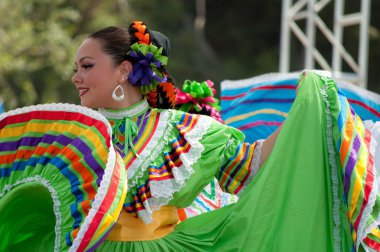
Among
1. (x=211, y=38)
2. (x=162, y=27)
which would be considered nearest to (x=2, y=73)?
(x=162, y=27)

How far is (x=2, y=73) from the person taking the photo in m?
11.5

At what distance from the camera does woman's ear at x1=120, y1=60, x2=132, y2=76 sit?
323 centimetres

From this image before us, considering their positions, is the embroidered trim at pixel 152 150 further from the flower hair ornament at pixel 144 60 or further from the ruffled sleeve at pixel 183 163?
the flower hair ornament at pixel 144 60

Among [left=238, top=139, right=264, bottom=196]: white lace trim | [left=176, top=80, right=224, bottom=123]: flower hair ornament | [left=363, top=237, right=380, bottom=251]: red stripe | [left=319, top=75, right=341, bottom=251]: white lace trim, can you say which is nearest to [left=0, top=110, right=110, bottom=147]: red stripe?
[left=238, top=139, right=264, bottom=196]: white lace trim

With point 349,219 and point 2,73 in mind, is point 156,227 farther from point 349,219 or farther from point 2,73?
point 2,73

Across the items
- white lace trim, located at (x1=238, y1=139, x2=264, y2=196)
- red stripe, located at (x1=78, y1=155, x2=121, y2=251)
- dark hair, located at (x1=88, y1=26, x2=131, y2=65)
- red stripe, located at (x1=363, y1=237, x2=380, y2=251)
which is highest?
dark hair, located at (x1=88, y1=26, x2=131, y2=65)

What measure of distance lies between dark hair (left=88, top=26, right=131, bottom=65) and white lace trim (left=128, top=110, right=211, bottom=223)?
268 mm

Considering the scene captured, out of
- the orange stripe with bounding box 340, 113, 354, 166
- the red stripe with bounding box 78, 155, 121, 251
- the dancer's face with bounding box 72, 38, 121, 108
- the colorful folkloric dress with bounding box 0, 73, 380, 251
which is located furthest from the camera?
the dancer's face with bounding box 72, 38, 121, 108

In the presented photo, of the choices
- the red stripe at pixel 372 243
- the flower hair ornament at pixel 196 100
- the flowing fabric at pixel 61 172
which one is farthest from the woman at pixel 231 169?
the flower hair ornament at pixel 196 100

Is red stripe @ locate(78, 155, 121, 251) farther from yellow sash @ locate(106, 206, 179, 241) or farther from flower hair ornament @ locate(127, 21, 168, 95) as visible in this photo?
flower hair ornament @ locate(127, 21, 168, 95)

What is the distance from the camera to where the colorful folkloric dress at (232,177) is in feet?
9.56

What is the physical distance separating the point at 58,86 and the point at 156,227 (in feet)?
34.1

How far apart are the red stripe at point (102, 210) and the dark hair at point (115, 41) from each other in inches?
23.9

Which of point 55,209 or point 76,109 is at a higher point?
point 76,109
